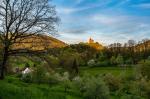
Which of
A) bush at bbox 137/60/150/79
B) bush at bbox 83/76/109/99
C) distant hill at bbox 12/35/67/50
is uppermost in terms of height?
distant hill at bbox 12/35/67/50

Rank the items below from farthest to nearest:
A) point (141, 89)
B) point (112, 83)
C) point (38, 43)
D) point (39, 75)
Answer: point (112, 83), point (141, 89), point (39, 75), point (38, 43)

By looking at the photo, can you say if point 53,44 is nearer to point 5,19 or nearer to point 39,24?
point 39,24

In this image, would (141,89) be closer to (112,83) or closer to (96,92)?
(112,83)

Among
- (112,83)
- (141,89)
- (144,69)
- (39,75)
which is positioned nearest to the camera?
(39,75)

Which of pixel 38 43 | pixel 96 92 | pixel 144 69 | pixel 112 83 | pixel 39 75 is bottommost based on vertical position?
pixel 112 83

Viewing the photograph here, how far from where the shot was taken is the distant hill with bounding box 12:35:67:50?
3229cm

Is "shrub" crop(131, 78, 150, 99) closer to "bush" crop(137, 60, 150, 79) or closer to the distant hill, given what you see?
"bush" crop(137, 60, 150, 79)

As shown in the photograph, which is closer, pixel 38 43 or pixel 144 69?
pixel 38 43

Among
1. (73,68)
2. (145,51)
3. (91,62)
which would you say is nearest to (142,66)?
(73,68)

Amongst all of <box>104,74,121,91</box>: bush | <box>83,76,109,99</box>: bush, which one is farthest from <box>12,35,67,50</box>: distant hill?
<box>104,74,121,91</box>: bush

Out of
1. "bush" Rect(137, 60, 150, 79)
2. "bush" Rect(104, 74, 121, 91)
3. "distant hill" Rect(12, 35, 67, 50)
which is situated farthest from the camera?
"bush" Rect(137, 60, 150, 79)

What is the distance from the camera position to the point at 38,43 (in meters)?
32.4

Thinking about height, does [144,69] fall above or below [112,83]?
above

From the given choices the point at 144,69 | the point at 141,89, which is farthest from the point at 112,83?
the point at 144,69
